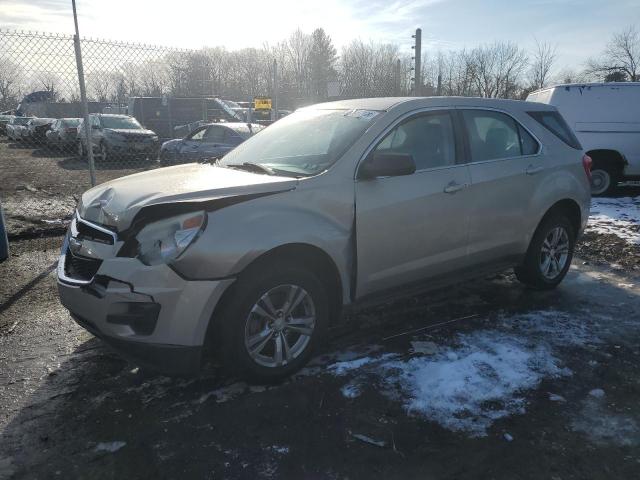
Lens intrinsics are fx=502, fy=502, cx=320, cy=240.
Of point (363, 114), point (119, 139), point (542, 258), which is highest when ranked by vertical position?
point (363, 114)

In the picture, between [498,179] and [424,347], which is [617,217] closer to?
[498,179]

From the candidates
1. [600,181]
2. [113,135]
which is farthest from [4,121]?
[600,181]

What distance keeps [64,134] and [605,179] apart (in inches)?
776

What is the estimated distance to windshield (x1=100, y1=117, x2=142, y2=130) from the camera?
17.3 meters

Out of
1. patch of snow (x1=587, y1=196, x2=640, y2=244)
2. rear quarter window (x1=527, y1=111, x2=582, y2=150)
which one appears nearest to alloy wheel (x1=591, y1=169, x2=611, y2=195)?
patch of snow (x1=587, y1=196, x2=640, y2=244)

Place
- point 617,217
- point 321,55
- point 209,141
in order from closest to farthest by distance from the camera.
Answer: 1. point 617,217
2. point 209,141
3. point 321,55

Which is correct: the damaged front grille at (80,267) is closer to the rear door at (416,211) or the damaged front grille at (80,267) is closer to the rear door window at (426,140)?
the rear door at (416,211)

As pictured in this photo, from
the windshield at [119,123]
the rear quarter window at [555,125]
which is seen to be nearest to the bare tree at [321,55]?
the windshield at [119,123]

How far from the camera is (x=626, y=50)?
50.0 meters

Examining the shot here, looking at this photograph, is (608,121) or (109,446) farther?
(608,121)

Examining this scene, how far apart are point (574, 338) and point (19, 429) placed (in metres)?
3.88

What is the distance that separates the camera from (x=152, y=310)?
110 inches

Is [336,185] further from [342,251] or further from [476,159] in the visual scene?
[476,159]

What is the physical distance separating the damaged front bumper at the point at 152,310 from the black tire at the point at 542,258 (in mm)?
3183
